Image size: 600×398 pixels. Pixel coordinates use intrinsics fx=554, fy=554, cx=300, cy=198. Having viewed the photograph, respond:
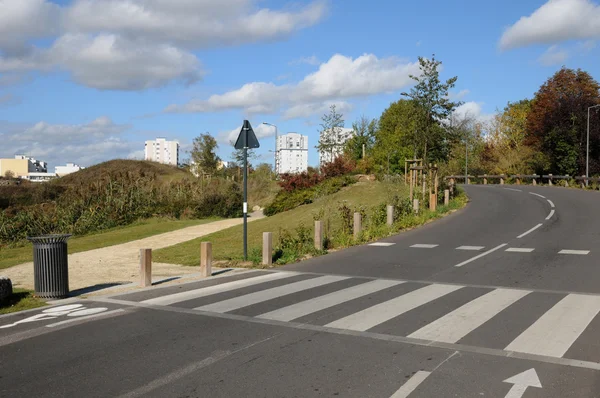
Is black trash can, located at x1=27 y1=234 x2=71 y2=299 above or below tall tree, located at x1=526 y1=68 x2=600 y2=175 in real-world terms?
below

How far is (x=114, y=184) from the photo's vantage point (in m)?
36.9

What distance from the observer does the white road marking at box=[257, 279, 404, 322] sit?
810cm

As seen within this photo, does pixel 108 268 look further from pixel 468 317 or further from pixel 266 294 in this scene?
pixel 468 317

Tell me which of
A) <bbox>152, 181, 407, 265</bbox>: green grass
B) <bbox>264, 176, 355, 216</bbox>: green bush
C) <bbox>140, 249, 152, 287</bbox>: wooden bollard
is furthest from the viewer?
<bbox>264, 176, 355, 216</bbox>: green bush

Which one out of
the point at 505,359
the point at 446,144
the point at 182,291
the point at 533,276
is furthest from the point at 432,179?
the point at 505,359

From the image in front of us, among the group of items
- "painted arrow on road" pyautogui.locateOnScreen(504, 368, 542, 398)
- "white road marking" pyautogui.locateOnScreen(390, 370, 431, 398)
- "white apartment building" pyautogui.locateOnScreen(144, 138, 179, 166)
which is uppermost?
"white apartment building" pyautogui.locateOnScreen(144, 138, 179, 166)

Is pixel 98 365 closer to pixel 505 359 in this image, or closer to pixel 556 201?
pixel 505 359

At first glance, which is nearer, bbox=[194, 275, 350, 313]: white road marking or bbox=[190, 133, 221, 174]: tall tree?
bbox=[194, 275, 350, 313]: white road marking

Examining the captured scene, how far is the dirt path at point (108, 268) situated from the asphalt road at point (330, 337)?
7.35 ft

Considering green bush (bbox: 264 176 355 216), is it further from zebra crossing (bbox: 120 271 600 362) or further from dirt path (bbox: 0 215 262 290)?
zebra crossing (bbox: 120 271 600 362)

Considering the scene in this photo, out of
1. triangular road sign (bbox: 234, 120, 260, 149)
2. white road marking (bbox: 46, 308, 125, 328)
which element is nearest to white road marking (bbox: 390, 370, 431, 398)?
white road marking (bbox: 46, 308, 125, 328)

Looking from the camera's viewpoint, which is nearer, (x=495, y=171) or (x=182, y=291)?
(x=182, y=291)

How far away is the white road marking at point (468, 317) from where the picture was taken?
22.6 ft

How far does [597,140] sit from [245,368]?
4717 cm
